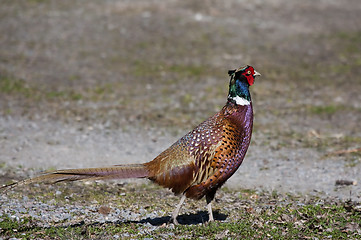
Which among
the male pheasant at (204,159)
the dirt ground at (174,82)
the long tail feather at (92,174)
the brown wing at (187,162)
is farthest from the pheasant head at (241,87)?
the dirt ground at (174,82)

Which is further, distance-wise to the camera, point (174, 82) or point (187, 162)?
point (174, 82)

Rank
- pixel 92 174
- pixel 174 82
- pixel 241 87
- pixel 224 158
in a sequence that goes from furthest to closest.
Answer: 1. pixel 174 82
2. pixel 241 87
3. pixel 224 158
4. pixel 92 174

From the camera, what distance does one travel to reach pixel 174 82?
42.1 ft

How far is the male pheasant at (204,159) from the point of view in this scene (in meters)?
5.78

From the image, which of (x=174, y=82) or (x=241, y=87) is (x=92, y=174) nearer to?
(x=241, y=87)

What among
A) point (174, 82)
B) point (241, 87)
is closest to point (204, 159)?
point (241, 87)

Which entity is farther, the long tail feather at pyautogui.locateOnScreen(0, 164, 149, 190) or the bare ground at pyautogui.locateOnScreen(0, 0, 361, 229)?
the bare ground at pyautogui.locateOnScreen(0, 0, 361, 229)

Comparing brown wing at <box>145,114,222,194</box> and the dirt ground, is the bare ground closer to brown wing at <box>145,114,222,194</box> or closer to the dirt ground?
the dirt ground

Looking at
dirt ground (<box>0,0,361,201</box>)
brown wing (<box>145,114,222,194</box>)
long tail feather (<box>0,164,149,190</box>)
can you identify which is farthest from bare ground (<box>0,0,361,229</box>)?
long tail feather (<box>0,164,149,190</box>)

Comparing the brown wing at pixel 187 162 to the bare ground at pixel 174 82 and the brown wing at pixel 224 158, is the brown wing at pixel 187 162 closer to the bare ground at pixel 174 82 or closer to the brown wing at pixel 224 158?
the brown wing at pixel 224 158

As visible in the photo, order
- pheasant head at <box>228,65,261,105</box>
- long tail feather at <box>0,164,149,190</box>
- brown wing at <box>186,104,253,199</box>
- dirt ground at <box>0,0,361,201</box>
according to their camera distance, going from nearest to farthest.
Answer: long tail feather at <box>0,164,149,190</box> → brown wing at <box>186,104,253,199</box> → pheasant head at <box>228,65,261,105</box> → dirt ground at <box>0,0,361,201</box>

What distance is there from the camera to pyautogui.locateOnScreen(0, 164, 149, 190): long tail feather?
5379mm

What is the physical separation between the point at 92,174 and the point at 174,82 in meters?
7.42

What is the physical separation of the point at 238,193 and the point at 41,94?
20.4 ft
